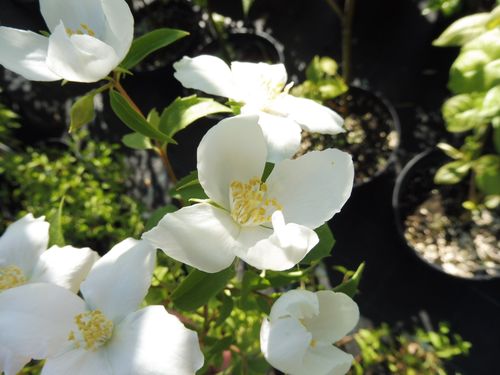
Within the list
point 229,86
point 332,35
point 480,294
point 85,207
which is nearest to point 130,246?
point 229,86

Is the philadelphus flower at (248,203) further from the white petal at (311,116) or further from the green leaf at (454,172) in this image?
the green leaf at (454,172)

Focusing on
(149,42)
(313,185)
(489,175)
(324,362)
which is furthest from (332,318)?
(489,175)

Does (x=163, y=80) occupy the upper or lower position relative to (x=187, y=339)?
lower

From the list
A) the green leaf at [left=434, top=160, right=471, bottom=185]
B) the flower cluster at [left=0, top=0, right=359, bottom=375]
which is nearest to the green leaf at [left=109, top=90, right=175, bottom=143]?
the flower cluster at [left=0, top=0, right=359, bottom=375]

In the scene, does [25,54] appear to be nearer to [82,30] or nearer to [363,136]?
[82,30]

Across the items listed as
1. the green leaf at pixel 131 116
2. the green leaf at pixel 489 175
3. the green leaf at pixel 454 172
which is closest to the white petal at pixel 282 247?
the green leaf at pixel 131 116

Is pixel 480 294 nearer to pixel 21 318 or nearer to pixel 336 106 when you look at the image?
pixel 336 106
